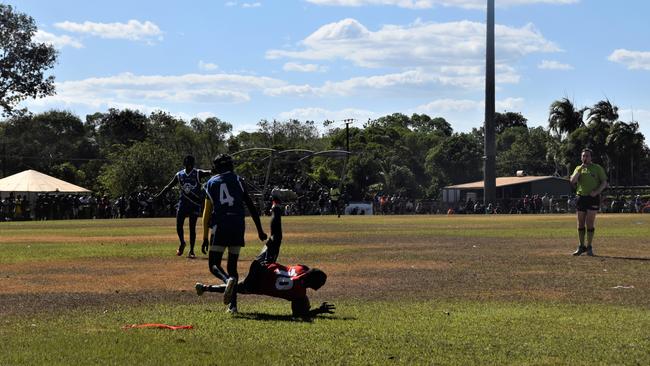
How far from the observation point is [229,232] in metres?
11.3

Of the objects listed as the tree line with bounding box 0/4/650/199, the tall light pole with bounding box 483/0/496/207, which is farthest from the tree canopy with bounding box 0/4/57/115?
the tall light pole with bounding box 483/0/496/207

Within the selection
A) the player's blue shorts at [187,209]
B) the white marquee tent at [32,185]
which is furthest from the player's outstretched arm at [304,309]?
the white marquee tent at [32,185]

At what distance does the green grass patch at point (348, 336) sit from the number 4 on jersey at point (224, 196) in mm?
1268

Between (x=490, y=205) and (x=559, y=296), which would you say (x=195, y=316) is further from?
(x=490, y=205)

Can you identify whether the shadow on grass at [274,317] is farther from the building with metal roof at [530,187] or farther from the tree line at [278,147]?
the building with metal roof at [530,187]

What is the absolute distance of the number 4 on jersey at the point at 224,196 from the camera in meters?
11.3

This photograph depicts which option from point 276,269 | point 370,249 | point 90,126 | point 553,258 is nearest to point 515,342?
point 276,269

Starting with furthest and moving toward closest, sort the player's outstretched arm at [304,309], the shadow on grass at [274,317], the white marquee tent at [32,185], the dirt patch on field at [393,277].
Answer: the white marquee tent at [32,185]
the dirt patch on field at [393,277]
the player's outstretched arm at [304,309]
the shadow on grass at [274,317]

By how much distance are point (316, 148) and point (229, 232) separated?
391 ft

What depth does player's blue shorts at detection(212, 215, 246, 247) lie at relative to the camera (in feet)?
37.2

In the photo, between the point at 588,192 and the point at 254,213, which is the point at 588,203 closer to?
the point at 588,192

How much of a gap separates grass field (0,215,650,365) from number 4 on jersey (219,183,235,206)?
1.27 metres

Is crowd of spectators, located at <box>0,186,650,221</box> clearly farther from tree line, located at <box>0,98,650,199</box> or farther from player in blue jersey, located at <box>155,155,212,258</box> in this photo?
player in blue jersey, located at <box>155,155,212,258</box>

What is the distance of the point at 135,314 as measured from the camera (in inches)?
422
